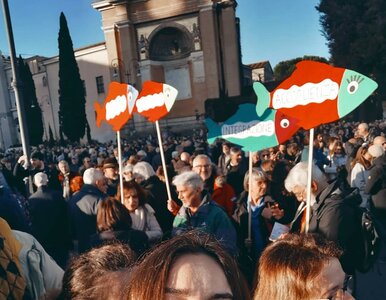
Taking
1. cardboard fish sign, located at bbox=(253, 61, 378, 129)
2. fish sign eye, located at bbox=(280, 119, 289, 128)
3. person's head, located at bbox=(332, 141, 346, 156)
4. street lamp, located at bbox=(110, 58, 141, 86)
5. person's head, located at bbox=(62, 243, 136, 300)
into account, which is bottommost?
person's head, located at bbox=(332, 141, 346, 156)

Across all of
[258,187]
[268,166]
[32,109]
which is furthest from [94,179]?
[32,109]

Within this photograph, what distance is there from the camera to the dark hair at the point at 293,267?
1648 mm

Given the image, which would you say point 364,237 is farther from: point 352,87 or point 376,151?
point 376,151

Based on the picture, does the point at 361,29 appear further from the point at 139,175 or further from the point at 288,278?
the point at 288,278

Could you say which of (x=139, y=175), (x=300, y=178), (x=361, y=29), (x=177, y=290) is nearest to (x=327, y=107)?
(x=300, y=178)

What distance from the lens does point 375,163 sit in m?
4.85

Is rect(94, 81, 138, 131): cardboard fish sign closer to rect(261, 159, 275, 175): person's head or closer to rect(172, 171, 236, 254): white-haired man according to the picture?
rect(172, 171, 236, 254): white-haired man

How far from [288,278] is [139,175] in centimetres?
366

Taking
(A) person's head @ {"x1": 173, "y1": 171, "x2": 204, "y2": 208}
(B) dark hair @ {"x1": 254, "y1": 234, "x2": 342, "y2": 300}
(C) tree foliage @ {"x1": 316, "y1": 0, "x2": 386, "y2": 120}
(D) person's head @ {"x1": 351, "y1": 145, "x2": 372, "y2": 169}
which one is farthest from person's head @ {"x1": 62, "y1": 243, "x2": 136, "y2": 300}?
(C) tree foliage @ {"x1": 316, "y1": 0, "x2": 386, "y2": 120}

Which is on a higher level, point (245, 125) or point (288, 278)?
point (245, 125)

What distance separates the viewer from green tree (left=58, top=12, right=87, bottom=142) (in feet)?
110

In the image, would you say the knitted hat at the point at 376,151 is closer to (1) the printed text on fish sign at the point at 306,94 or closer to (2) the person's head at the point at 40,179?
(1) the printed text on fish sign at the point at 306,94

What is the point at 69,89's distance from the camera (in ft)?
111

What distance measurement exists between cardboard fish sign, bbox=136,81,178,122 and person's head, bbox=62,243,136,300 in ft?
10.4
